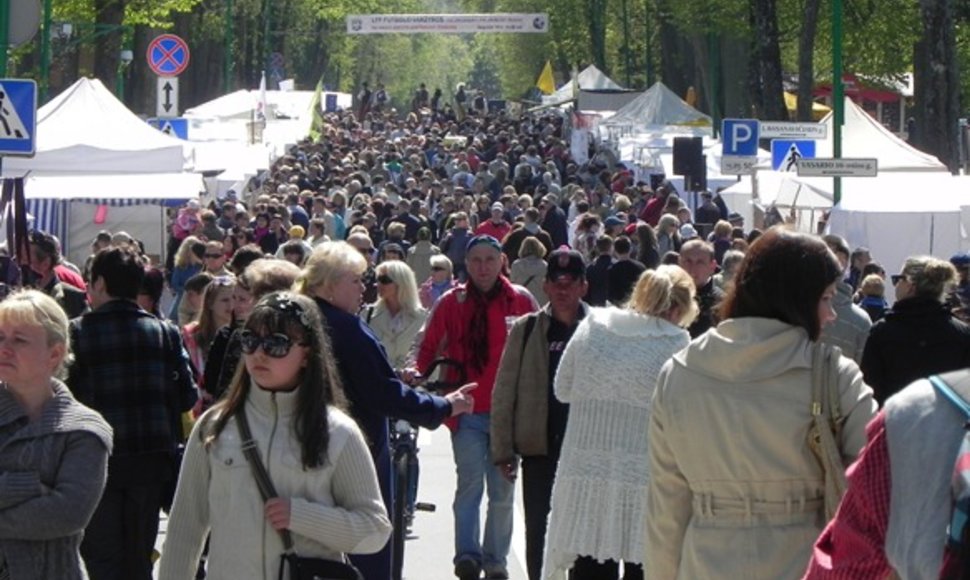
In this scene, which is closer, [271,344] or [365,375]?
[271,344]

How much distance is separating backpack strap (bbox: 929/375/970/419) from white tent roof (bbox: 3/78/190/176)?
1752 centimetres

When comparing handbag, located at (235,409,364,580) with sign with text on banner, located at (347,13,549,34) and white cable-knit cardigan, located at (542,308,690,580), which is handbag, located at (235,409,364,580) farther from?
sign with text on banner, located at (347,13,549,34)

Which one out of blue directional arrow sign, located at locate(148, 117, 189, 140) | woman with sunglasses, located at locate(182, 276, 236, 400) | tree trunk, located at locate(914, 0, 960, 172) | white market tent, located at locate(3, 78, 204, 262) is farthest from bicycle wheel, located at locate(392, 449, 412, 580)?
tree trunk, located at locate(914, 0, 960, 172)

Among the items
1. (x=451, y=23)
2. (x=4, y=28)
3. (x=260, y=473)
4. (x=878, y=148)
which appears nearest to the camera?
(x=260, y=473)

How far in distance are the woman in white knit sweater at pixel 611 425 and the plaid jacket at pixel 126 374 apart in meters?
1.59

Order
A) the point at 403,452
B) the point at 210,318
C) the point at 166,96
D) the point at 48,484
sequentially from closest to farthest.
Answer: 1. the point at 48,484
2. the point at 210,318
3. the point at 403,452
4. the point at 166,96

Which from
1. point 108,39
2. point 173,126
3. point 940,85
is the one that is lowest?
point 173,126

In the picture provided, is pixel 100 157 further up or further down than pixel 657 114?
further down

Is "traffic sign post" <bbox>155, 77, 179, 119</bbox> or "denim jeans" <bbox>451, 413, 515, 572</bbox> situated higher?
"traffic sign post" <bbox>155, 77, 179, 119</bbox>

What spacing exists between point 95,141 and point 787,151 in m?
12.4

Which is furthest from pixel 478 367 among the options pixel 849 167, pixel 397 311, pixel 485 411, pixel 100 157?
pixel 849 167

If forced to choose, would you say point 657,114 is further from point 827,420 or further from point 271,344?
point 827,420

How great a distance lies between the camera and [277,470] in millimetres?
5016

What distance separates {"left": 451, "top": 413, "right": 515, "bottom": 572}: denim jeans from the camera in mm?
10000
